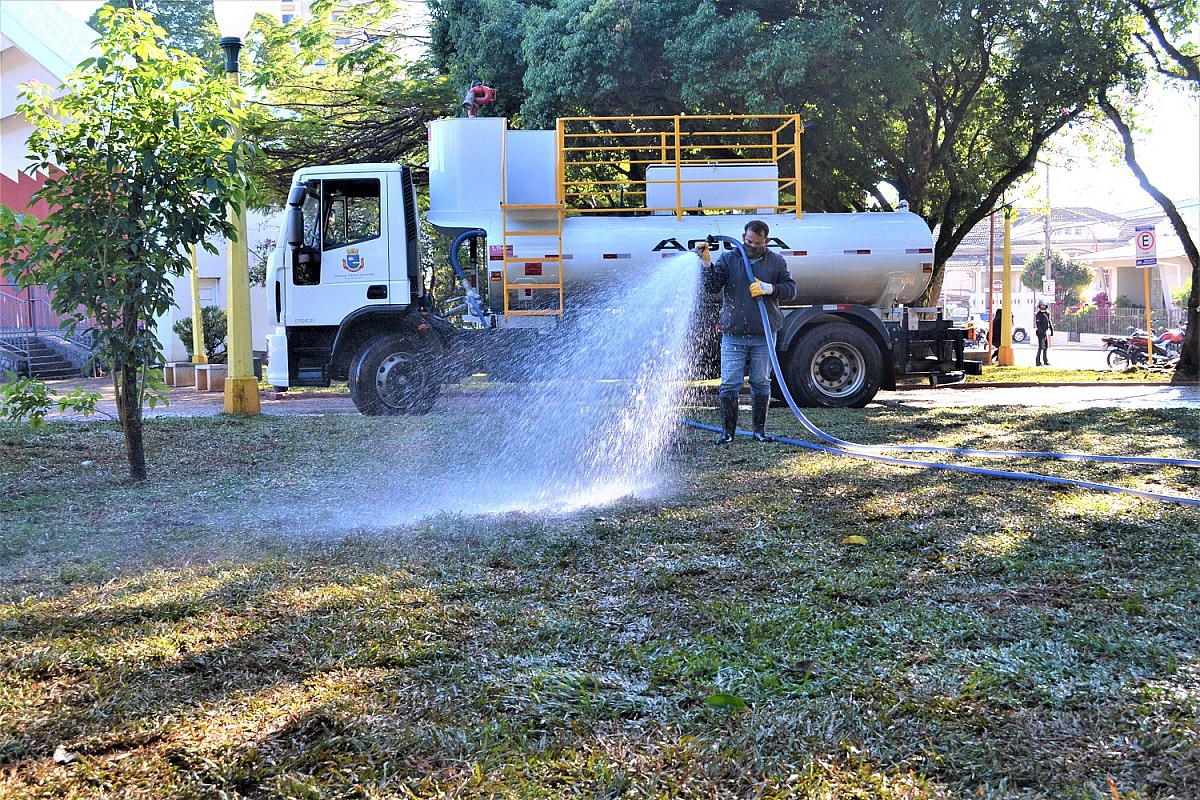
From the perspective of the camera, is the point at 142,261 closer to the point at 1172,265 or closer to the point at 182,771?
the point at 182,771

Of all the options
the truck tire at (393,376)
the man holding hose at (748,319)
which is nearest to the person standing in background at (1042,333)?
the truck tire at (393,376)

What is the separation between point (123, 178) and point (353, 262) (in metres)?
5.25

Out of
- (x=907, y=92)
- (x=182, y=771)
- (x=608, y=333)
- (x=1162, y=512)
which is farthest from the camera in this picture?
(x=907, y=92)

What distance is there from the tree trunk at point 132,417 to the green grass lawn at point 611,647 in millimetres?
623

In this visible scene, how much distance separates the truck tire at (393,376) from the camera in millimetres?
11672

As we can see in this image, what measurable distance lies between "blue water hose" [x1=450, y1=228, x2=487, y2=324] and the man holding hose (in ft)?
13.6

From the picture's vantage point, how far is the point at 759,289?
834 centimetres

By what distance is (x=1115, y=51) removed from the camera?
1634cm

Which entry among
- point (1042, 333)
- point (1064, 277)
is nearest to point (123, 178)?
point (1042, 333)

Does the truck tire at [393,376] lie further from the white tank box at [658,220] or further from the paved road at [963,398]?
the white tank box at [658,220]

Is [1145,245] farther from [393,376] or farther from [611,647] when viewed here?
[611,647]

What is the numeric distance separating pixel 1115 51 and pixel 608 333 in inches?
387

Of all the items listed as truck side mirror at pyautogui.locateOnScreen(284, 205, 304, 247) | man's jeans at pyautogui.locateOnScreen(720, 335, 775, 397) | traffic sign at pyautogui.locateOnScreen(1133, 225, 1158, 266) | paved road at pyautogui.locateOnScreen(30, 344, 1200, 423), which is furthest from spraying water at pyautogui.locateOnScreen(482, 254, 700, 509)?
traffic sign at pyautogui.locateOnScreen(1133, 225, 1158, 266)

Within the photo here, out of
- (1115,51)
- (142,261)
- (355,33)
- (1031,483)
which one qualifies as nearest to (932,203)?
(1115,51)
